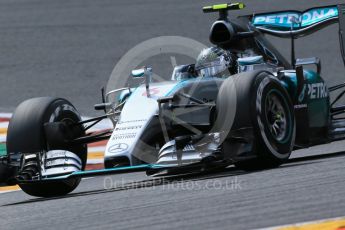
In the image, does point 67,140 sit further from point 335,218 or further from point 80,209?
point 335,218

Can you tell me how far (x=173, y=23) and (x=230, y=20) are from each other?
8983mm

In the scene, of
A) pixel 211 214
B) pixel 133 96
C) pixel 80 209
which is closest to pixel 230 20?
pixel 133 96

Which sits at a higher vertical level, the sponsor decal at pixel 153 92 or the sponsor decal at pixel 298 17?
the sponsor decal at pixel 298 17

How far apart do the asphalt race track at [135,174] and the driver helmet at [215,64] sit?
100 centimetres

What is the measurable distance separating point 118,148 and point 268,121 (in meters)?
1.34

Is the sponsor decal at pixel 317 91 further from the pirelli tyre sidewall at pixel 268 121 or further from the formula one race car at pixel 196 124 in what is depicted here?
the pirelli tyre sidewall at pixel 268 121

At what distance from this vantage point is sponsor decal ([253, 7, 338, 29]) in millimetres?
9938

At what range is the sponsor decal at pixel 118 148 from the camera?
26.2 ft

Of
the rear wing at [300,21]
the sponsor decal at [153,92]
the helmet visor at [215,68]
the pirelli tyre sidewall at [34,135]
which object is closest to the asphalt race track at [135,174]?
the pirelli tyre sidewall at [34,135]

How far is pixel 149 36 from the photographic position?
17844mm

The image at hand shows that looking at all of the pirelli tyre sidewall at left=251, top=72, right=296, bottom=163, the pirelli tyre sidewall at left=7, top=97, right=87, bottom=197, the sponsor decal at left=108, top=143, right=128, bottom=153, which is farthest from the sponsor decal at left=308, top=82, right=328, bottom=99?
the pirelli tyre sidewall at left=7, top=97, right=87, bottom=197

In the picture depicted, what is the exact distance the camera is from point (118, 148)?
8008 millimetres

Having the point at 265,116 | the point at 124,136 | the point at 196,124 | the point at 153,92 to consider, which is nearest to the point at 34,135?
the point at 124,136

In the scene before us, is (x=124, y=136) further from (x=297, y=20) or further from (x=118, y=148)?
(x=297, y=20)
